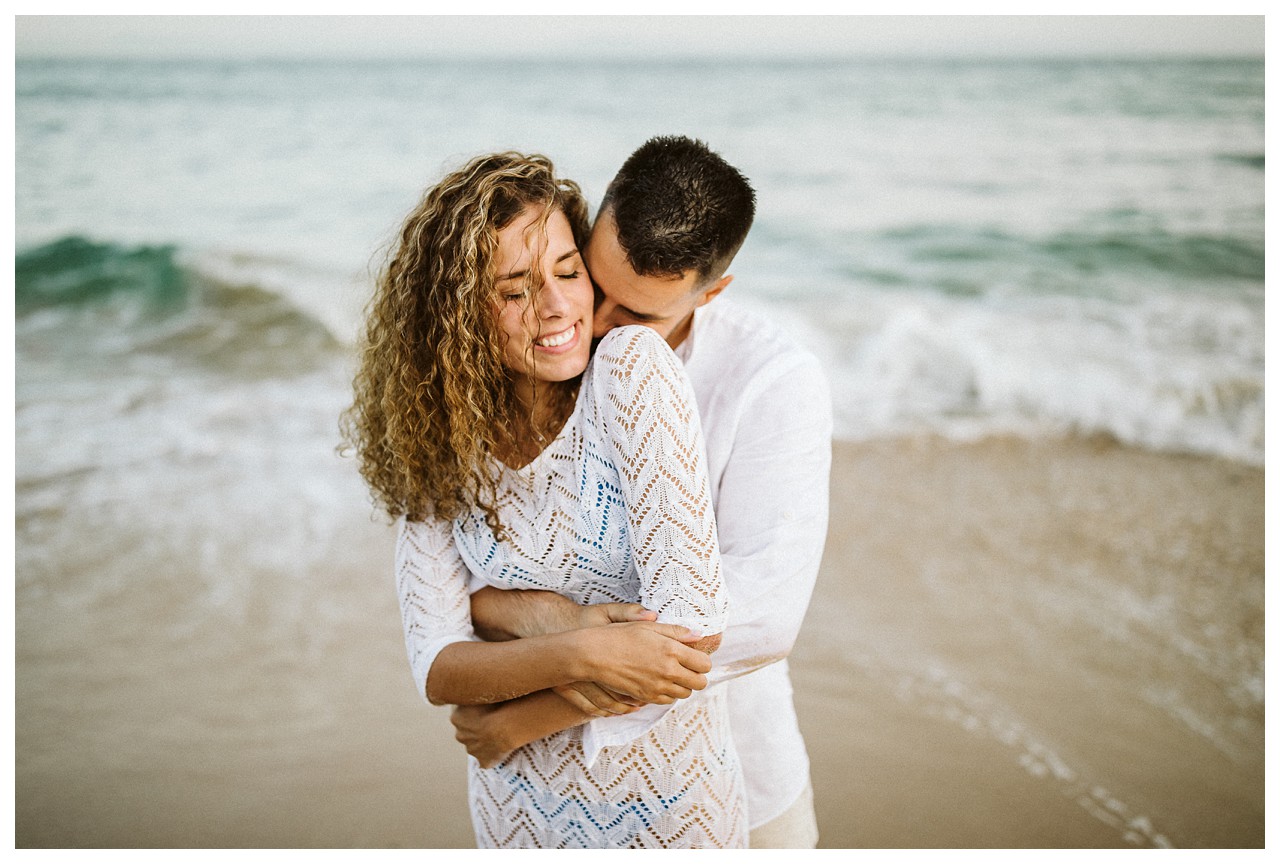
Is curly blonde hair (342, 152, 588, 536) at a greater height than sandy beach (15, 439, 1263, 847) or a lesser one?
greater

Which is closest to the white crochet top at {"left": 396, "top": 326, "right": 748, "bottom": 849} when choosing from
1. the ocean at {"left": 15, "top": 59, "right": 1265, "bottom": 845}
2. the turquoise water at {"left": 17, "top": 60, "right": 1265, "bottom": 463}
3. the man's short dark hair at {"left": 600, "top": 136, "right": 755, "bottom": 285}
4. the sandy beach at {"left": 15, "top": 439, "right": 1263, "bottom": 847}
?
the man's short dark hair at {"left": 600, "top": 136, "right": 755, "bottom": 285}

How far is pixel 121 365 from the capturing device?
8055mm

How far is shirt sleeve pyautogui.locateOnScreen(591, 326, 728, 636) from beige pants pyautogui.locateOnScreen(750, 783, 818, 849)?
2.35ft

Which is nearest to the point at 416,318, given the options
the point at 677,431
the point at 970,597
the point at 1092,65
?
the point at 677,431

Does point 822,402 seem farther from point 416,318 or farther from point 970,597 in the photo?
point 970,597

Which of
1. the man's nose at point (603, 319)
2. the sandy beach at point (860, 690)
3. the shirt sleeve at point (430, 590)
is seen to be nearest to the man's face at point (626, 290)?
the man's nose at point (603, 319)

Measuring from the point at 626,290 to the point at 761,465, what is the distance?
1.27 ft

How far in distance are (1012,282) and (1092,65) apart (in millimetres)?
4544

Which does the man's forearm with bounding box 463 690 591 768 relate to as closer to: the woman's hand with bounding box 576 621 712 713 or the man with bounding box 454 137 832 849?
the man with bounding box 454 137 832 849

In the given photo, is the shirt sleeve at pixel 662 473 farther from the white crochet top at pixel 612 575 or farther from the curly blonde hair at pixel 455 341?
the curly blonde hair at pixel 455 341

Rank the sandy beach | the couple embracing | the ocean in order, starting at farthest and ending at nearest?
the ocean → the sandy beach → the couple embracing

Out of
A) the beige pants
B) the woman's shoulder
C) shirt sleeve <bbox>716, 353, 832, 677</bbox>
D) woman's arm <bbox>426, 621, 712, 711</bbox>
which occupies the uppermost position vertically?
the woman's shoulder

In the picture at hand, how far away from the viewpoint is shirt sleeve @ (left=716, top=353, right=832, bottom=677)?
5.88 ft

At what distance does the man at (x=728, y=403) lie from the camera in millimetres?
1811
